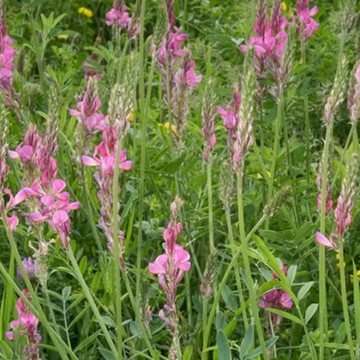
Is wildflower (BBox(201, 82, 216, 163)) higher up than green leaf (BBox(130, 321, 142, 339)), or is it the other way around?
wildflower (BBox(201, 82, 216, 163))

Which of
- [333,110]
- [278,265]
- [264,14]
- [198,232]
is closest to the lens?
[333,110]

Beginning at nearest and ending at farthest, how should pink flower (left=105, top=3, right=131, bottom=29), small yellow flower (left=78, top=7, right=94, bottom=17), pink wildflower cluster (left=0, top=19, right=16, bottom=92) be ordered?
1. pink wildflower cluster (left=0, top=19, right=16, bottom=92)
2. pink flower (left=105, top=3, right=131, bottom=29)
3. small yellow flower (left=78, top=7, right=94, bottom=17)

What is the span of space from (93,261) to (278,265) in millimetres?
887

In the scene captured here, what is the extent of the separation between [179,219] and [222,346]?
779 millimetres

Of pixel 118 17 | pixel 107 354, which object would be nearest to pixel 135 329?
pixel 107 354

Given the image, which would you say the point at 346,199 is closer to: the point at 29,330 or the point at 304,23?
the point at 29,330

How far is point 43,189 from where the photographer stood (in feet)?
5.27

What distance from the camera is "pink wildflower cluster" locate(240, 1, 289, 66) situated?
213 centimetres

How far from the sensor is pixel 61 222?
5.29 feet

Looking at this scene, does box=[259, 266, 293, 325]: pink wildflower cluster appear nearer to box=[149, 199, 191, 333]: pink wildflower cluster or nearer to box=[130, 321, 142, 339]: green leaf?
box=[130, 321, 142, 339]: green leaf

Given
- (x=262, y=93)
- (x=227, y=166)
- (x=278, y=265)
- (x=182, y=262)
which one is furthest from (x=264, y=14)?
(x=182, y=262)

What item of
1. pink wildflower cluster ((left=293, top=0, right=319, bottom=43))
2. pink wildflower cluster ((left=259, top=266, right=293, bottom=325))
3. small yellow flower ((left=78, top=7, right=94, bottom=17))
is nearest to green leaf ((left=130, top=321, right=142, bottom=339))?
pink wildflower cluster ((left=259, top=266, right=293, bottom=325))

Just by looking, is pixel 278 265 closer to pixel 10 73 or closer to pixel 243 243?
pixel 243 243

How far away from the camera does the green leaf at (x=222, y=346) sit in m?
1.49
